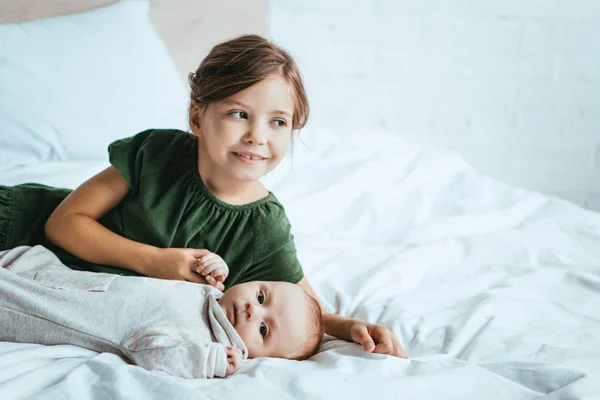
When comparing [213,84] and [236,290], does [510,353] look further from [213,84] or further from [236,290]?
[213,84]

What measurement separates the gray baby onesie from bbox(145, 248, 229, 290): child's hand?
71 millimetres

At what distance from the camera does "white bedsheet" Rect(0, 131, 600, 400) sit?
2.92 ft

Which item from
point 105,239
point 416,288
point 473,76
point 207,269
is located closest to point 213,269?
point 207,269

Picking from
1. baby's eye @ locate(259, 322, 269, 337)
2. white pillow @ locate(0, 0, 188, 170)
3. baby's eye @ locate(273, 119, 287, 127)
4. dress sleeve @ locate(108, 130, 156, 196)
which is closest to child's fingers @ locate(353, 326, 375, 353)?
baby's eye @ locate(259, 322, 269, 337)

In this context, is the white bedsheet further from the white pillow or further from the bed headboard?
the bed headboard

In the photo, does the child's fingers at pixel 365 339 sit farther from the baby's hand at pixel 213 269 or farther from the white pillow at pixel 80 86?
the white pillow at pixel 80 86

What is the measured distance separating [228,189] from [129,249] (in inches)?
8.2

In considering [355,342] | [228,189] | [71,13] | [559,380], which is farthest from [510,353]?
[71,13]

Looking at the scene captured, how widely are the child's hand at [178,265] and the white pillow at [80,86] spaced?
2.05ft

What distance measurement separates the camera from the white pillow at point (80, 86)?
1688 mm

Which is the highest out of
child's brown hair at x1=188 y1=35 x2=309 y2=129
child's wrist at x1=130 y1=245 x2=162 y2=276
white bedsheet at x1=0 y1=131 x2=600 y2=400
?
child's brown hair at x1=188 y1=35 x2=309 y2=129

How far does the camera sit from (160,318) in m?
1.01

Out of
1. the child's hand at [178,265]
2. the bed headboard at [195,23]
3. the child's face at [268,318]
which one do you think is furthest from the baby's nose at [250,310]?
the bed headboard at [195,23]

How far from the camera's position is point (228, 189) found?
1.27 meters
